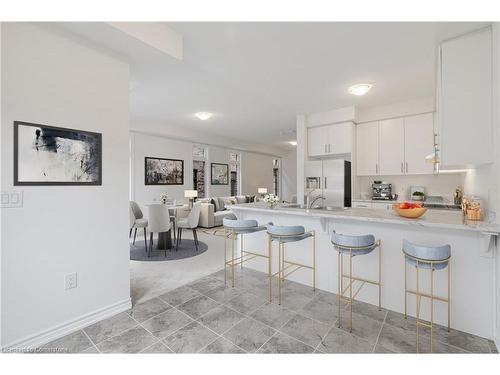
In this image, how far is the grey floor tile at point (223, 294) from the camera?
2.62 metres

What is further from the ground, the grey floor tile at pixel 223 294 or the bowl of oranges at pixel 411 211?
the bowl of oranges at pixel 411 211

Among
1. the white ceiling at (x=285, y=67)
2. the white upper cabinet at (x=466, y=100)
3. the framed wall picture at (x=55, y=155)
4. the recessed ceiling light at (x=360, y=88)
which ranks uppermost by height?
the white ceiling at (x=285, y=67)

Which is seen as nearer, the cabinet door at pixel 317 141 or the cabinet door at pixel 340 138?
the cabinet door at pixel 340 138

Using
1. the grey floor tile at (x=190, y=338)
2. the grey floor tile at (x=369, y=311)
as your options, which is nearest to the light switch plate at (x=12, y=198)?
the grey floor tile at (x=190, y=338)

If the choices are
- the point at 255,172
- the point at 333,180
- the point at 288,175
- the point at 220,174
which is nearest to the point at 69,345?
the point at 333,180

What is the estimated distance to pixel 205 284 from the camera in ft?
9.84

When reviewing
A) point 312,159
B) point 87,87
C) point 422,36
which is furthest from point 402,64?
point 87,87

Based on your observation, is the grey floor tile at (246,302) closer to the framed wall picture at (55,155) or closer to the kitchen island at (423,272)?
the kitchen island at (423,272)

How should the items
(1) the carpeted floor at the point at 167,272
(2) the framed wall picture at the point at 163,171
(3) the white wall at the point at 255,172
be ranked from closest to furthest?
(1) the carpeted floor at the point at 167,272, (2) the framed wall picture at the point at 163,171, (3) the white wall at the point at 255,172

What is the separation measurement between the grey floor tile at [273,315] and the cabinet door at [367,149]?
354 centimetres

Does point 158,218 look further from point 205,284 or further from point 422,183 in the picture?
point 422,183

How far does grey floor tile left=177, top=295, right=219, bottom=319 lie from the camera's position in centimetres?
231

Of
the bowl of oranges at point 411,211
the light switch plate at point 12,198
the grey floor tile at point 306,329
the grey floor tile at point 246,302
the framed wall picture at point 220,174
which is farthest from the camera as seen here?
the framed wall picture at point 220,174

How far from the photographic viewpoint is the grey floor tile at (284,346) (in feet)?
5.84
